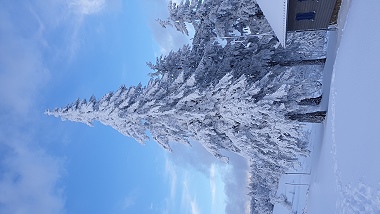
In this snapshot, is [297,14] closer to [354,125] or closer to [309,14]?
[309,14]

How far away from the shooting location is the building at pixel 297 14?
20.6m

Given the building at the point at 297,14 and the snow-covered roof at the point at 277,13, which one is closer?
the snow-covered roof at the point at 277,13

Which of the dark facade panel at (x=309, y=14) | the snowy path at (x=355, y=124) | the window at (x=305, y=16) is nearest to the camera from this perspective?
the snowy path at (x=355, y=124)

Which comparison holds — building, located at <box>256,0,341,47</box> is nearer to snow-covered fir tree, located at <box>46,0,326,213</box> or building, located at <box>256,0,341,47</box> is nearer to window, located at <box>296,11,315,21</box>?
window, located at <box>296,11,315,21</box>

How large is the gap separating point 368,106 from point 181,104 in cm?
1002

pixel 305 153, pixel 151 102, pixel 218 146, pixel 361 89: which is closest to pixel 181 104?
pixel 151 102

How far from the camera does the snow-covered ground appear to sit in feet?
41.2

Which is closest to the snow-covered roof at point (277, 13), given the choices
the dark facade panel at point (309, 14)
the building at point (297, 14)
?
the building at point (297, 14)

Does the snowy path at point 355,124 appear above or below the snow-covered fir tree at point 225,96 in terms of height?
below

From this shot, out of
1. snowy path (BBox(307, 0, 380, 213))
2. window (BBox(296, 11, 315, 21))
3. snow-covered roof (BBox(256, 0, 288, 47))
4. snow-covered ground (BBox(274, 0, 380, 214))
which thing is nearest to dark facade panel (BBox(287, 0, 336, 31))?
window (BBox(296, 11, 315, 21))

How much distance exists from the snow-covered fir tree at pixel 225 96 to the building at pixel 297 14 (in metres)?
2.32

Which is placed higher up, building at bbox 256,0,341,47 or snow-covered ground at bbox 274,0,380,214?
building at bbox 256,0,341,47

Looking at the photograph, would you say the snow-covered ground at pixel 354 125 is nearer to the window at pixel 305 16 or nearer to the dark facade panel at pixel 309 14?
the dark facade panel at pixel 309 14

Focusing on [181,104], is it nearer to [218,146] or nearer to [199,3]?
[218,146]
